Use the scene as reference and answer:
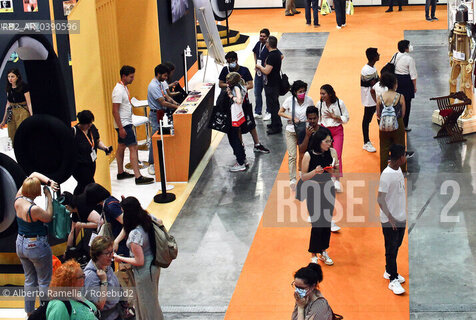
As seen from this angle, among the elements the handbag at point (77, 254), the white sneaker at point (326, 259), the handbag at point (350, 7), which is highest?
the handbag at point (77, 254)

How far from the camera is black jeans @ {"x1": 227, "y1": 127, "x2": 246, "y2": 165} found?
11703 mm

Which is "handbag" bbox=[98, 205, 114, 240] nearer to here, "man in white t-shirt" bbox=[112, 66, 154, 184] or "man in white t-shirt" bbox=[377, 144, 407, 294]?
"man in white t-shirt" bbox=[377, 144, 407, 294]

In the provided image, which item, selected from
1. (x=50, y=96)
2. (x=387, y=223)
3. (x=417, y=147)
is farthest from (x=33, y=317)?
(x=417, y=147)

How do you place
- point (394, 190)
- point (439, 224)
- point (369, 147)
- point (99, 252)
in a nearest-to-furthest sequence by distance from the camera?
1. point (99, 252)
2. point (394, 190)
3. point (439, 224)
4. point (369, 147)

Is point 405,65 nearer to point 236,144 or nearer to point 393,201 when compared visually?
point 236,144

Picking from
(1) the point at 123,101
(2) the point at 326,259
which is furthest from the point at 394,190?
(1) the point at 123,101

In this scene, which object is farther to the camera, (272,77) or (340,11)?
(340,11)

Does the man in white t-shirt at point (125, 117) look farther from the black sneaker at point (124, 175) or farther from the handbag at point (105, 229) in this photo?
the handbag at point (105, 229)

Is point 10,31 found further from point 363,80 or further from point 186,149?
point 363,80

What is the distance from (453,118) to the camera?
496 inches

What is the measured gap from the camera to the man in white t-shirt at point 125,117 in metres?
10.9

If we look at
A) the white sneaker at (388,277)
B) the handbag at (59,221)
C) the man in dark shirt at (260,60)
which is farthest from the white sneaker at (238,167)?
the handbag at (59,221)

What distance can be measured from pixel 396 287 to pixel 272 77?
5644mm

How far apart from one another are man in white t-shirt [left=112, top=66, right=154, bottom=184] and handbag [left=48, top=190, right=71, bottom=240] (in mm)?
3495
